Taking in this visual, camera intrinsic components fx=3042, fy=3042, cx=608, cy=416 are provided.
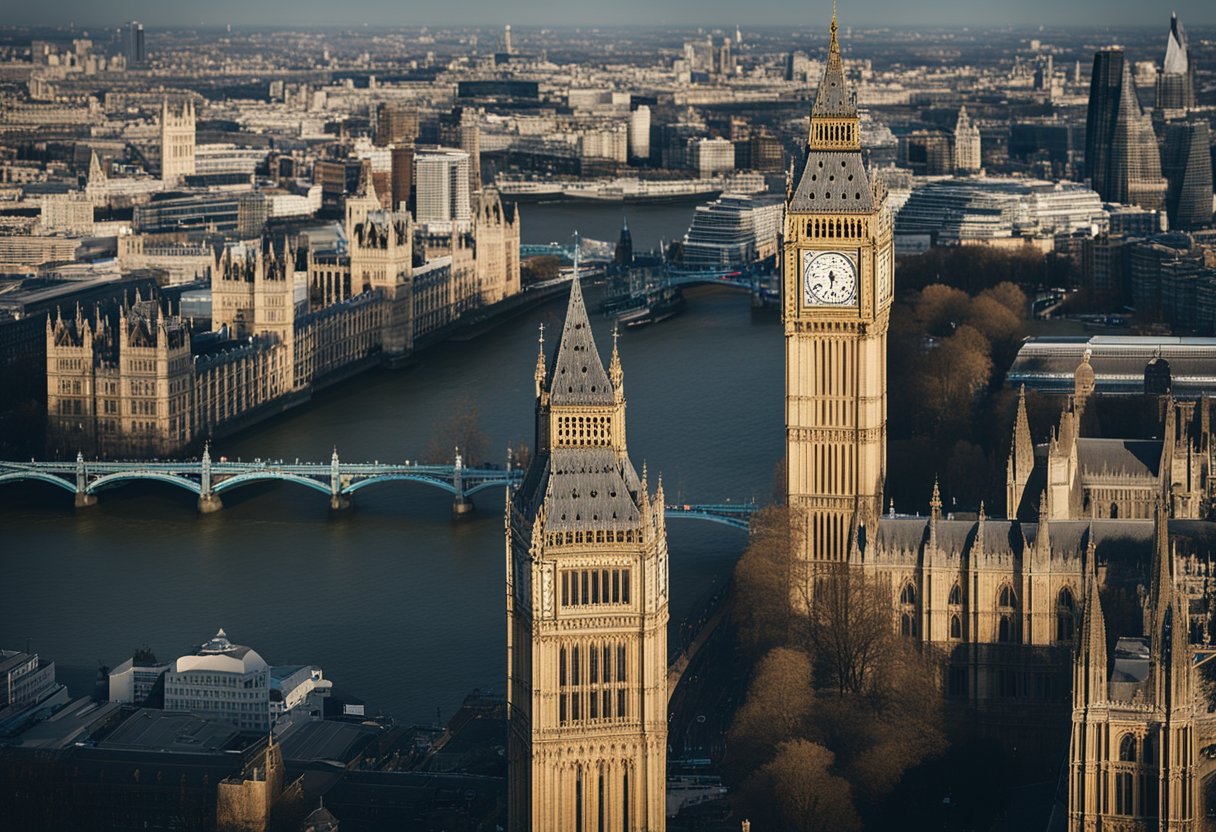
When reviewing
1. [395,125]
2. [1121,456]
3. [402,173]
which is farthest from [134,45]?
[1121,456]

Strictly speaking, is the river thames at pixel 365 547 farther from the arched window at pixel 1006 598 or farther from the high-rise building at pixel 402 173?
the high-rise building at pixel 402 173

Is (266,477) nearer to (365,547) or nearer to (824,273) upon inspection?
(365,547)

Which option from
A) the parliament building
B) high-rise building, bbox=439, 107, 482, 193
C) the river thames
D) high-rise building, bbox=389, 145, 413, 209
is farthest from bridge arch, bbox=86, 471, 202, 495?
high-rise building, bbox=439, 107, 482, 193

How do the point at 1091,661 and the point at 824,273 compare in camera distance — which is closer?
the point at 1091,661

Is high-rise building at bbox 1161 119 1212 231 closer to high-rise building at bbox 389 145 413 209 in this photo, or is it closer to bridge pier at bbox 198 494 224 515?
high-rise building at bbox 389 145 413 209

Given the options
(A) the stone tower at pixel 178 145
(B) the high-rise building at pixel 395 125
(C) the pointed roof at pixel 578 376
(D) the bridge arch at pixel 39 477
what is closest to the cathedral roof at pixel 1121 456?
(C) the pointed roof at pixel 578 376

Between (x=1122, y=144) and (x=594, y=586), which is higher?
(x=1122, y=144)

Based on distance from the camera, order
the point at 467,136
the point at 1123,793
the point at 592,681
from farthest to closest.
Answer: the point at 467,136 < the point at 592,681 < the point at 1123,793

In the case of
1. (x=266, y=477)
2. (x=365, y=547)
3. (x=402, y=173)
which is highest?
(x=402, y=173)
